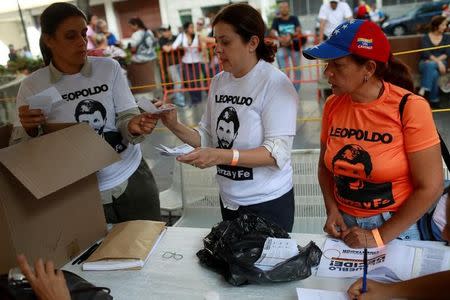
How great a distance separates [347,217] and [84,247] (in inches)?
40.5

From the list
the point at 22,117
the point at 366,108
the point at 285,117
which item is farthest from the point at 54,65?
the point at 366,108

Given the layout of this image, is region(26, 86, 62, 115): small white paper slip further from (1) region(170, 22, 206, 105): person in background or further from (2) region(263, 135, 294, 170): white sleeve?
(1) region(170, 22, 206, 105): person in background

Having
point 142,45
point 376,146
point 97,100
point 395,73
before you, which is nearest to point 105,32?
point 142,45

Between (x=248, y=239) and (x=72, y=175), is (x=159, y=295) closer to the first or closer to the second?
(x=248, y=239)

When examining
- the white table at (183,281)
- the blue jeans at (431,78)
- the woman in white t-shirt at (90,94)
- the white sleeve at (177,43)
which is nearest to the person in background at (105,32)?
the white sleeve at (177,43)

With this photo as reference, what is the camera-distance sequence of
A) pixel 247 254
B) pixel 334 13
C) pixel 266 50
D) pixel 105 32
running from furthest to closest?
1. pixel 105 32
2. pixel 334 13
3. pixel 266 50
4. pixel 247 254

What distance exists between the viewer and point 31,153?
1.44 metres

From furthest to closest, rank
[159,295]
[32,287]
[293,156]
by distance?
[293,156] < [159,295] < [32,287]

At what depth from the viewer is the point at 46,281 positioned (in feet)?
3.71

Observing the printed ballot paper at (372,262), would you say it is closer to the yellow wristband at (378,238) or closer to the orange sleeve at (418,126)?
the yellow wristband at (378,238)

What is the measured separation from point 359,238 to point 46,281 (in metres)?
1.01

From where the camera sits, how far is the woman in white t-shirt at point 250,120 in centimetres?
169

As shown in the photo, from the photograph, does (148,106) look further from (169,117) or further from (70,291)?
(70,291)

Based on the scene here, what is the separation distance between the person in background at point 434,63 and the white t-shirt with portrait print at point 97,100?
5248 mm
